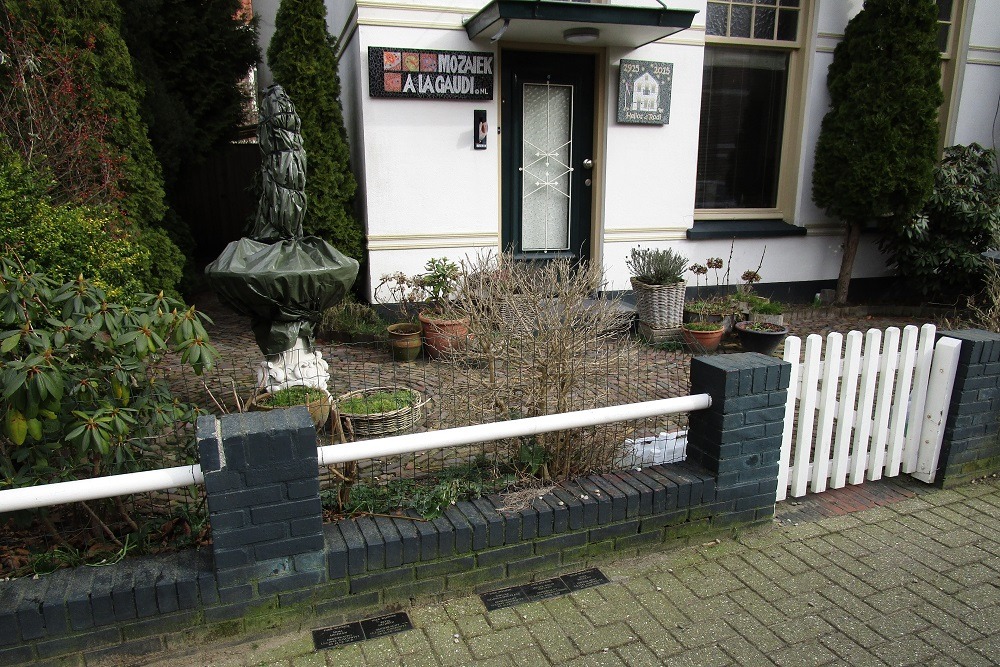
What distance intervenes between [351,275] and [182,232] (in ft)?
17.7

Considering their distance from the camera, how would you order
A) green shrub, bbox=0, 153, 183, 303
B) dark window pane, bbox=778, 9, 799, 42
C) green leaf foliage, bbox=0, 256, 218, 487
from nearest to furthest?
green leaf foliage, bbox=0, 256, 218, 487 → green shrub, bbox=0, 153, 183, 303 → dark window pane, bbox=778, 9, 799, 42

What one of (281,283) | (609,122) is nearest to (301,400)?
(281,283)

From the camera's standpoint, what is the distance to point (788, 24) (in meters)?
8.28

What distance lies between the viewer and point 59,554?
2574 mm

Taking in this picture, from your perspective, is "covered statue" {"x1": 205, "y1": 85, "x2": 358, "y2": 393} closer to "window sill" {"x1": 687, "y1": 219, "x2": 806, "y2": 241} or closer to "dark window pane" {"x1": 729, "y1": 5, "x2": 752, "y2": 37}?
"window sill" {"x1": 687, "y1": 219, "x2": 806, "y2": 241}

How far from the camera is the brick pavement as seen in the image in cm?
258

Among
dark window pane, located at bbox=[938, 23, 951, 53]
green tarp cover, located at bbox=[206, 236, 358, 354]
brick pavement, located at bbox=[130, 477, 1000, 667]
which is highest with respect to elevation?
dark window pane, located at bbox=[938, 23, 951, 53]

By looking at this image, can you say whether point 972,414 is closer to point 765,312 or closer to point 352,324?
point 765,312

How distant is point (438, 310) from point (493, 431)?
3.33 meters

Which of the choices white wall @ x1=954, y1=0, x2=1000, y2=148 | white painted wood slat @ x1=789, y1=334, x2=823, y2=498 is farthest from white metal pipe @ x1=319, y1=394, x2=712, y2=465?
white wall @ x1=954, y1=0, x2=1000, y2=148

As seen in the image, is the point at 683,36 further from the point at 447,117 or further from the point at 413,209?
the point at 413,209

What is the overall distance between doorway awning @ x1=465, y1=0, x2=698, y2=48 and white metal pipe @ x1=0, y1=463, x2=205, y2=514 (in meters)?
5.16

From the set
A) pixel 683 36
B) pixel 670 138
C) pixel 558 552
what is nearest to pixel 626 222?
pixel 670 138

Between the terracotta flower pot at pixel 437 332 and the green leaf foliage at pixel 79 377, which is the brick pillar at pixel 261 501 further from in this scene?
the terracotta flower pot at pixel 437 332
